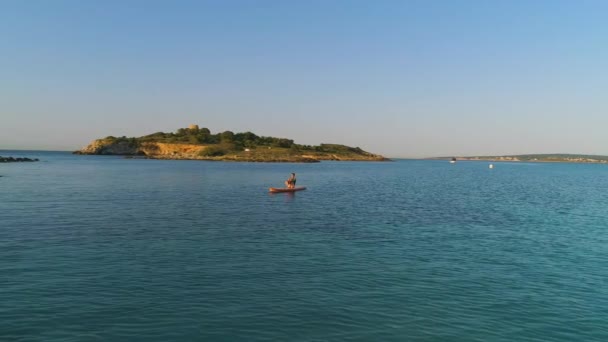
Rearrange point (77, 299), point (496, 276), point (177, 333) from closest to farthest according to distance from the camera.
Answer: point (177, 333), point (77, 299), point (496, 276)

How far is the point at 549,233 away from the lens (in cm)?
3466

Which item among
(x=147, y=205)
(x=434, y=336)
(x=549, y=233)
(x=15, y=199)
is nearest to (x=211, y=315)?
(x=434, y=336)

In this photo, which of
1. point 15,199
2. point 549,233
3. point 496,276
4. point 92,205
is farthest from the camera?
point 15,199

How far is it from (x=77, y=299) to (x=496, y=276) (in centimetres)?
1869

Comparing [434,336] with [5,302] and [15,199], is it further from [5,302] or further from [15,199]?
Answer: [15,199]

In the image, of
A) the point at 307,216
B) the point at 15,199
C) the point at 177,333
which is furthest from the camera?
the point at 15,199

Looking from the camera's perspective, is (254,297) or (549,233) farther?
(549,233)

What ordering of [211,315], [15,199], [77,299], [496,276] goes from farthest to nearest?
[15,199]
[496,276]
[77,299]
[211,315]

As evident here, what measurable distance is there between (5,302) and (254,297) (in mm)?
9220

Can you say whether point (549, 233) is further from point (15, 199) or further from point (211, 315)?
point (15, 199)

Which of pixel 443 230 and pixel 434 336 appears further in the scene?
pixel 443 230

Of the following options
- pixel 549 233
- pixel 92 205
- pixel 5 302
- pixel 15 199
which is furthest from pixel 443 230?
pixel 15 199

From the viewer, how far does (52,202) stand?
47188mm

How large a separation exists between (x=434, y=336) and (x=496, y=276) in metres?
9.00
